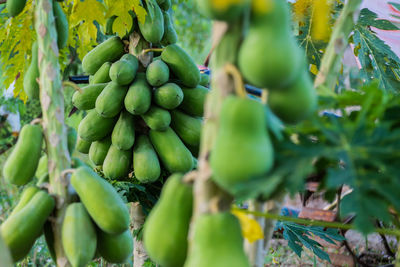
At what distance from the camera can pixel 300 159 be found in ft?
1.96

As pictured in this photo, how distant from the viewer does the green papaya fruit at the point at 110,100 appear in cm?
131

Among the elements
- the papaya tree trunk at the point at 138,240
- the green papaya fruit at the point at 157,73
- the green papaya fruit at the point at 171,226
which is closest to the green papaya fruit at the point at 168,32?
the green papaya fruit at the point at 157,73

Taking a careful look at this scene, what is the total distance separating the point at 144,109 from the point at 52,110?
0.52 m

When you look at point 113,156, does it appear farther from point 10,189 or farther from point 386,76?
point 10,189

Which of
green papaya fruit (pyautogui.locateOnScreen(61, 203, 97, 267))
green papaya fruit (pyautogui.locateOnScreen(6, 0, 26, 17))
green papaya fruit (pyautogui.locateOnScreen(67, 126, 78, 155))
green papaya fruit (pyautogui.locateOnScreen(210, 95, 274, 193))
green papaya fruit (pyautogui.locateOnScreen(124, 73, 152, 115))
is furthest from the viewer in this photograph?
green papaya fruit (pyautogui.locateOnScreen(124, 73, 152, 115))

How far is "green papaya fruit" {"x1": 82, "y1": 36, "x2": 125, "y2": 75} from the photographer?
1.43 meters

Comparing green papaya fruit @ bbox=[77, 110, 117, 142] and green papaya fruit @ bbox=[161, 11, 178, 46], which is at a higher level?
green papaya fruit @ bbox=[161, 11, 178, 46]

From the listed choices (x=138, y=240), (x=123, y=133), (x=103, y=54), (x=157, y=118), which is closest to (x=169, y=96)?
(x=157, y=118)

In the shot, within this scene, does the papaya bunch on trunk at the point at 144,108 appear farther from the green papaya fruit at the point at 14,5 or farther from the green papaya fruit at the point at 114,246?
the green papaya fruit at the point at 114,246

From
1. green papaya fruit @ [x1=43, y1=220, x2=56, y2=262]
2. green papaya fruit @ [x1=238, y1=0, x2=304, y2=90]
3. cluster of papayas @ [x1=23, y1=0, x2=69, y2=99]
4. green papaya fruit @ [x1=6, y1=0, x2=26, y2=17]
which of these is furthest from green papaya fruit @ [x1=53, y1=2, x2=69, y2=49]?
green papaya fruit @ [x1=238, y1=0, x2=304, y2=90]

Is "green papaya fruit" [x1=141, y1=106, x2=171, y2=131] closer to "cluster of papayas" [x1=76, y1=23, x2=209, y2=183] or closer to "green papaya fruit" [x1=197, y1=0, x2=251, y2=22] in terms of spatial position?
"cluster of papayas" [x1=76, y1=23, x2=209, y2=183]

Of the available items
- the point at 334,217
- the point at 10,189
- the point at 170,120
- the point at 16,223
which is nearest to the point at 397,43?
the point at 334,217

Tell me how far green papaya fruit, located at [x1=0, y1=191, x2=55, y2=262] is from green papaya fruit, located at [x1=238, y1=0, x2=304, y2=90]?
0.43m

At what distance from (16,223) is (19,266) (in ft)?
3.77
